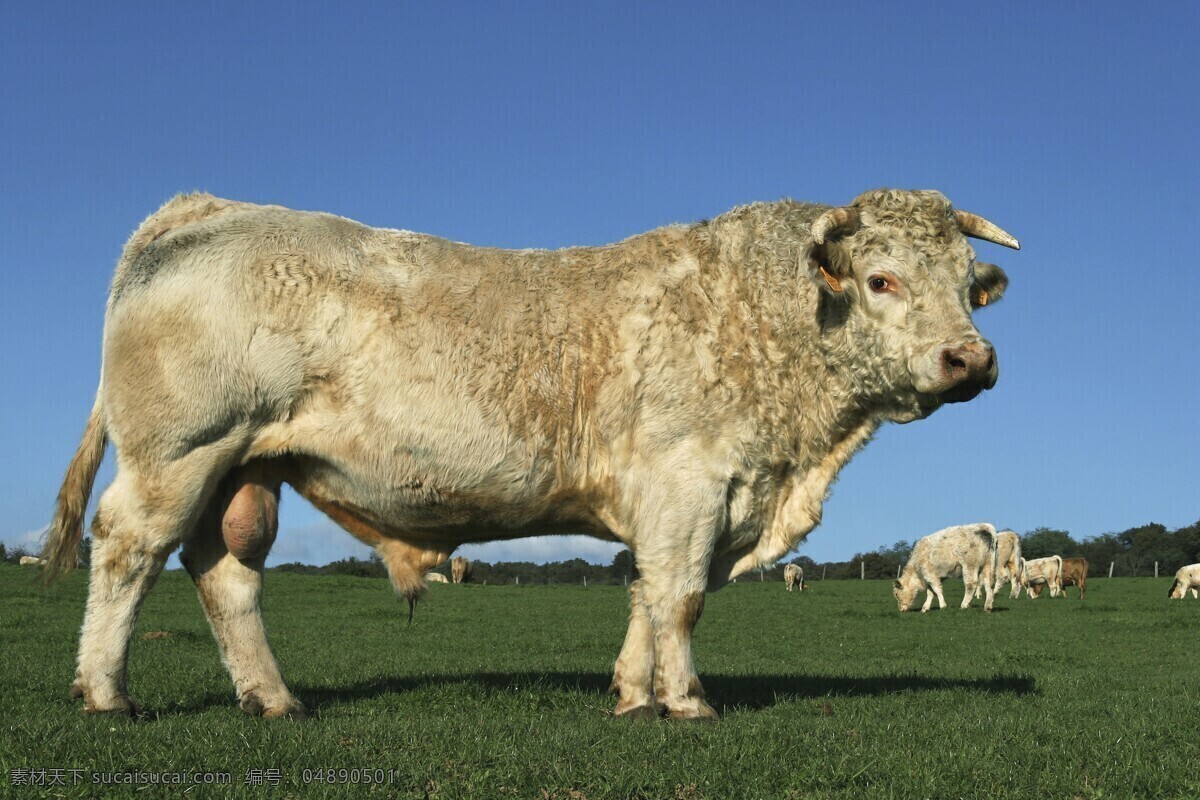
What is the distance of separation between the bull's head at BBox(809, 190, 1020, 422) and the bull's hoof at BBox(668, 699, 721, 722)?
2419mm

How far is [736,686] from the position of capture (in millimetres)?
9508

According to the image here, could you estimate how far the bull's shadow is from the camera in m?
8.41

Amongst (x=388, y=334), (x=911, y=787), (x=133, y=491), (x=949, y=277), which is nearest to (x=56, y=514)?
(x=133, y=491)

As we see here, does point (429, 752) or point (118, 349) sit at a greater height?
point (118, 349)

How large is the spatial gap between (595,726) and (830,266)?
3284 mm

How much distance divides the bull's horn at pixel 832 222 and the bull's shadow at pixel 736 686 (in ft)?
10.6

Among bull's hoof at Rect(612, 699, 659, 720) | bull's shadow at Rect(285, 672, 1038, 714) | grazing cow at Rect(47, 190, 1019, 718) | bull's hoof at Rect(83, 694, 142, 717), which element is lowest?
bull's shadow at Rect(285, 672, 1038, 714)

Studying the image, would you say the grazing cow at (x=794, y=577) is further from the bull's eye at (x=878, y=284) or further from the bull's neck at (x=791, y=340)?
the bull's eye at (x=878, y=284)

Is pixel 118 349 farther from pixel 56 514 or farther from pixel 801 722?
pixel 801 722

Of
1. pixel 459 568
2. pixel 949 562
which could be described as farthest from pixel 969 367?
pixel 459 568

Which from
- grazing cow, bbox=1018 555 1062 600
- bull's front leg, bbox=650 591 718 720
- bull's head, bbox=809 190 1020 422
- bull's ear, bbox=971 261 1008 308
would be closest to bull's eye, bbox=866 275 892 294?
bull's head, bbox=809 190 1020 422

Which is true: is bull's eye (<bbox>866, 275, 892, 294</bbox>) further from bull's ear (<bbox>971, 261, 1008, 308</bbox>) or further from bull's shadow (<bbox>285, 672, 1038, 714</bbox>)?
bull's shadow (<bbox>285, 672, 1038, 714</bbox>)

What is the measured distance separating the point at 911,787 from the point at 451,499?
10.5 ft

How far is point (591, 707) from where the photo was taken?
24.5ft
